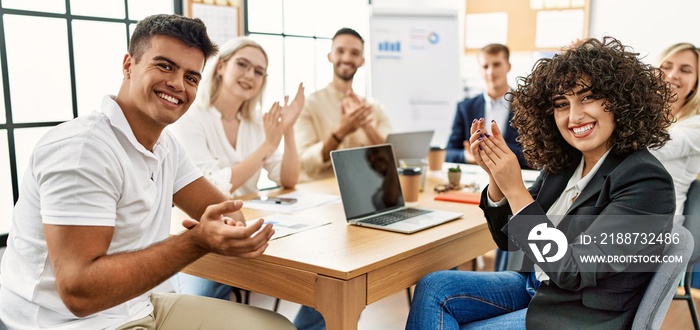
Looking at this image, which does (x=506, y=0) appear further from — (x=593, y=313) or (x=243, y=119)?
(x=593, y=313)

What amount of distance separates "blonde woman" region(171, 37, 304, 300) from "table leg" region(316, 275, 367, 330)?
1.09 metres

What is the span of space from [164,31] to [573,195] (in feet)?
3.59

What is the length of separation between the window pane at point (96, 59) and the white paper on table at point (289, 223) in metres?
1.40

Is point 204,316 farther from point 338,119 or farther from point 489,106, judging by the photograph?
point 489,106

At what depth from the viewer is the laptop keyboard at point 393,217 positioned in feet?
5.89

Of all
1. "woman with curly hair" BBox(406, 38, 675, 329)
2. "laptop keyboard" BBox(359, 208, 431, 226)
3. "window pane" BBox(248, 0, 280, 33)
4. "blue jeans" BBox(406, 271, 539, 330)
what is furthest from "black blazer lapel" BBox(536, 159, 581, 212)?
"window pane" BBox(248, 0, 280, 33)

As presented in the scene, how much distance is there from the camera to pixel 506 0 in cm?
504

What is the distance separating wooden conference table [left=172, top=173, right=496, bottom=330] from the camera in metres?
1.35

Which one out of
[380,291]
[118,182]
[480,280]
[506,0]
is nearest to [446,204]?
[480,280]

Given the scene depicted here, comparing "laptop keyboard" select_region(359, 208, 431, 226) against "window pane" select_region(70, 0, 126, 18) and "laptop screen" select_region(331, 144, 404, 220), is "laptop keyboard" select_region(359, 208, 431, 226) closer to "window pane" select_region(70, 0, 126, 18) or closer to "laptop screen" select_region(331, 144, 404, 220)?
"laptop screen" select_region(331, 144, 404, 220)

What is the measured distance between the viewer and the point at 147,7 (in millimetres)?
3084

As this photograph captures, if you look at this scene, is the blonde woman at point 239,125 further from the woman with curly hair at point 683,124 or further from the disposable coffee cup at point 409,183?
the woman with curly hair at point 683,124

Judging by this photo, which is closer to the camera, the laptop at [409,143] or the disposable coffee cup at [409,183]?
the disposable coffee cup at [409,183]

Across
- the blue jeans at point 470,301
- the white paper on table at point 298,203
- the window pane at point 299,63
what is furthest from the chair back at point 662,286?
the window pane at point 299,63
